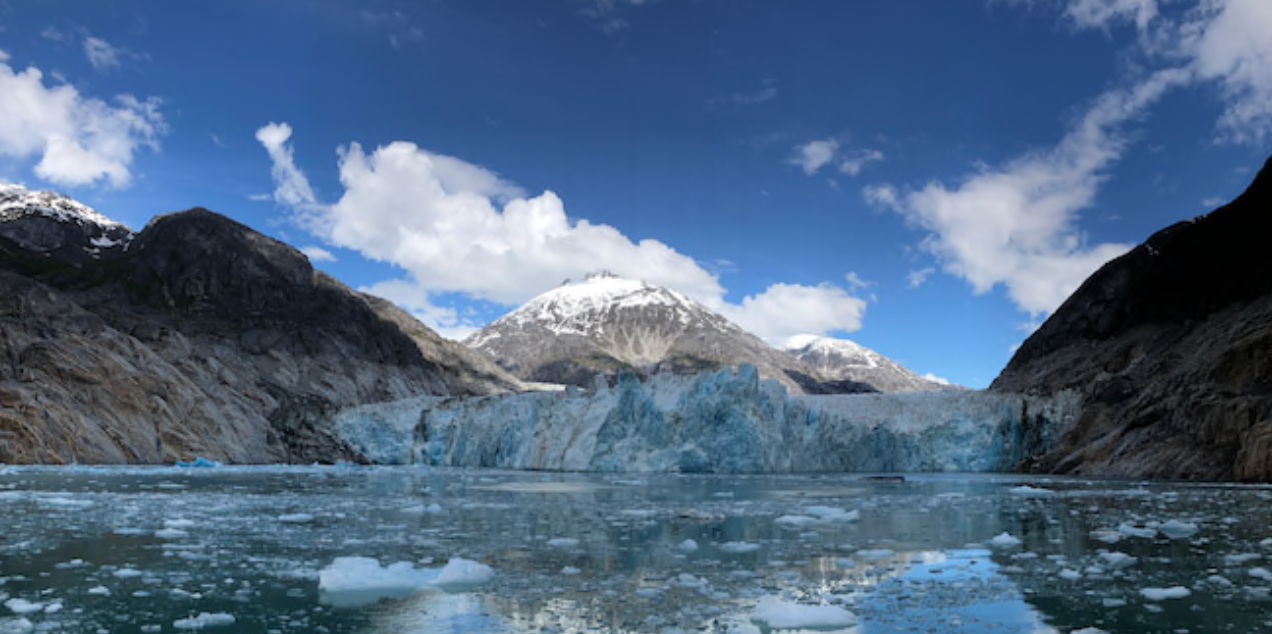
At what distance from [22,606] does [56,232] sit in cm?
12055

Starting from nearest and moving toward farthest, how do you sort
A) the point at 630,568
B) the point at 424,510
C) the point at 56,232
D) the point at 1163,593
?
1. the point at 1163,593
2. the point at 630,568
3. the point at 424,510
4. the point at 56,232

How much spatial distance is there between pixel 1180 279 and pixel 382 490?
51.5m

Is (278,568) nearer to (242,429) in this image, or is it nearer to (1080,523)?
(1080,523)

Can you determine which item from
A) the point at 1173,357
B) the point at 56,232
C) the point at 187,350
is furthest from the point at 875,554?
the point at 56,232

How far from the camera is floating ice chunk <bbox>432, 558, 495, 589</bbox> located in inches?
337

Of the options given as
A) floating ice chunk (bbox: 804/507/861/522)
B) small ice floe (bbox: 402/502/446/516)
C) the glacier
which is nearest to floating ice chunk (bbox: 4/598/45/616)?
small ice floe (bbox: 402/502/446/516)

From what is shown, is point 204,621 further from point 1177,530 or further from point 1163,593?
point 1177,530

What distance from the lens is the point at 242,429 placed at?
166ft

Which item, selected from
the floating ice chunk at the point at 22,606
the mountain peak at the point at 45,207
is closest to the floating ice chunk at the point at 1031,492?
the floating ice chunk at the point at 22,606

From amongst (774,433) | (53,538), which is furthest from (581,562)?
(774,433)

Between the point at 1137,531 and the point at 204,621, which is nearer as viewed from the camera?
the point at 204,621

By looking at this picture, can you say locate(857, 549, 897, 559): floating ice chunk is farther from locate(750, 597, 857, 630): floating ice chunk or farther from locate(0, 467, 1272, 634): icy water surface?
locate(750, 597, 857, 630): floating ice chunk

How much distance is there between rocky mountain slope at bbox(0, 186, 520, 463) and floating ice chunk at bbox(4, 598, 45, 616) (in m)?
35.1

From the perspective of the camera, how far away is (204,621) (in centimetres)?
675
